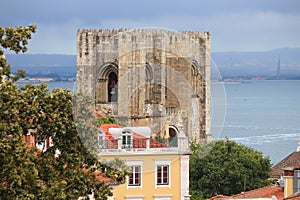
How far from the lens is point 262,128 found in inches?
4847

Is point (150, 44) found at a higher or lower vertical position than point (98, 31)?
lower

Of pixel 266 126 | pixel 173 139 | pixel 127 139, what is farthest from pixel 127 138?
pixel 266 126

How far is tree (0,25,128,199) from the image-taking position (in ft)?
63.8

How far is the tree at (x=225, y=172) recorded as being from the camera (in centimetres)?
5069

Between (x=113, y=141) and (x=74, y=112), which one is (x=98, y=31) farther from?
(x=74, y=112)

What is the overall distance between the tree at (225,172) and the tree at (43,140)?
28.7 metres

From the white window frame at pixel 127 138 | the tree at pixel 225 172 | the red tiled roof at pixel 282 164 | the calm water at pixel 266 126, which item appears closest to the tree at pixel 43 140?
the white window frame at pixel 127 138

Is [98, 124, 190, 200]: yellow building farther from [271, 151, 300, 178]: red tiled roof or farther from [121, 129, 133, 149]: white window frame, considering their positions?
[271, 151, 300, 178]: red tiled roof

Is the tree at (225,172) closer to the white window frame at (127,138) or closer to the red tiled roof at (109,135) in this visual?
the white window frame at (127,138)

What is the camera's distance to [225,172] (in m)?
51.7

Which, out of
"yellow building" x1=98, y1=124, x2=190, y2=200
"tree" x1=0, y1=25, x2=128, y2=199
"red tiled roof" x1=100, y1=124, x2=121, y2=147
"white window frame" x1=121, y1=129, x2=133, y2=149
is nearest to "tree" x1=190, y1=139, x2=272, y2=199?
"yellow building" x1=98, y1=124, x2=190, y2=200

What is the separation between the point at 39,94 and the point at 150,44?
1266 cm

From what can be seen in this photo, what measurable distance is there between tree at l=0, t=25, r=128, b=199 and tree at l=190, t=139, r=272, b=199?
28.7 meters

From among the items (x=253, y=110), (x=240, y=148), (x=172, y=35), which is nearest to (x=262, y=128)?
(x=253, y=110)
